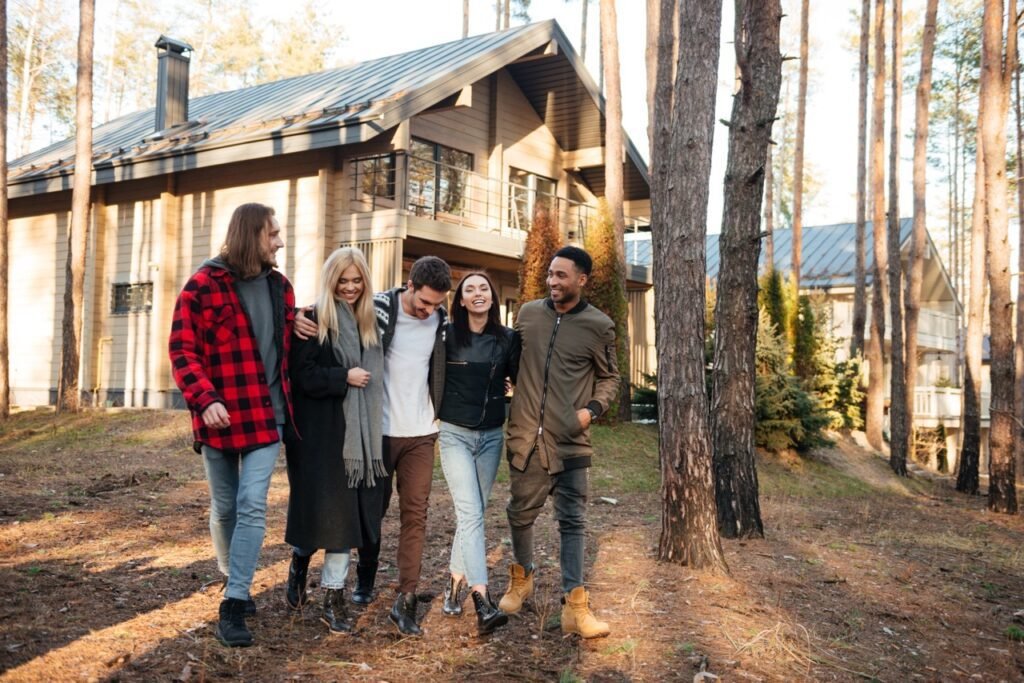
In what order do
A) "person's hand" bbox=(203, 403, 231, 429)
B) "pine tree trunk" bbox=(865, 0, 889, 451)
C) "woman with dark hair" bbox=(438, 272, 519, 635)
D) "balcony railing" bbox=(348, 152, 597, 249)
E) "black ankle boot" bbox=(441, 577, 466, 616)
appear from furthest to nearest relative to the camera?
"pine tree trunk" bbox=(865, 0, 889, 451) < "balcony railing" bbox=(348, 152, 597, 249) < "black ankle boot" bbox=(441, 577, 466, 616) < "woman with dark hair" bbox=(438, 272, 519, 635) < "person's hand" bbox=(203, 403, 231, 429)

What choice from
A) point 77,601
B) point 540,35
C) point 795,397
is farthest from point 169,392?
point 77,601

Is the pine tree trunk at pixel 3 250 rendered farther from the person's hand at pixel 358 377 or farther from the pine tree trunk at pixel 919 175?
the pine tree trunk at pixel 919 175

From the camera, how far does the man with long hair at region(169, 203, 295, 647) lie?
177 inches

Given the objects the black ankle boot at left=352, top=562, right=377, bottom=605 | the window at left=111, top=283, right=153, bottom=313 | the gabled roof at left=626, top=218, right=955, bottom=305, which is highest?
A: the gabled roof at left=626, top=218, right=955, bottom=305

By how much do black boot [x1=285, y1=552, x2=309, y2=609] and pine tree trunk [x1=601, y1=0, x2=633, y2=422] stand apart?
1269 centimetres

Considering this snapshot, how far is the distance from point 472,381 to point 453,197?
14.5m

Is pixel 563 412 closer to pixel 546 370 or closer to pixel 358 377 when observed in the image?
pixel 546 370

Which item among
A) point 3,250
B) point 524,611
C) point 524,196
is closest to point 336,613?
point 524,611

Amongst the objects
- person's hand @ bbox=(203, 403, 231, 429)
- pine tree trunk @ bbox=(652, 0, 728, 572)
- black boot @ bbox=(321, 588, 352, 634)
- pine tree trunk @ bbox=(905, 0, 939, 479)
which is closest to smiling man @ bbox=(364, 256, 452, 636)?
black boot @ bbox=(321, 588, 352, 634)

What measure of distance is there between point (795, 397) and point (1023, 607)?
30.5ft

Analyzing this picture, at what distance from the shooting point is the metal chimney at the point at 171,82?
64.3ft

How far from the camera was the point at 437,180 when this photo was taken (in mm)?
18531

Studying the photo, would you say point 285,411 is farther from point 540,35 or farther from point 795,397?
point 540,35

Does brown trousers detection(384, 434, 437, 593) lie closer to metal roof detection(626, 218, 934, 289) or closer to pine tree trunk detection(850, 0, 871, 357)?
pine tree trunk detection(850, 0, 871, 357)
